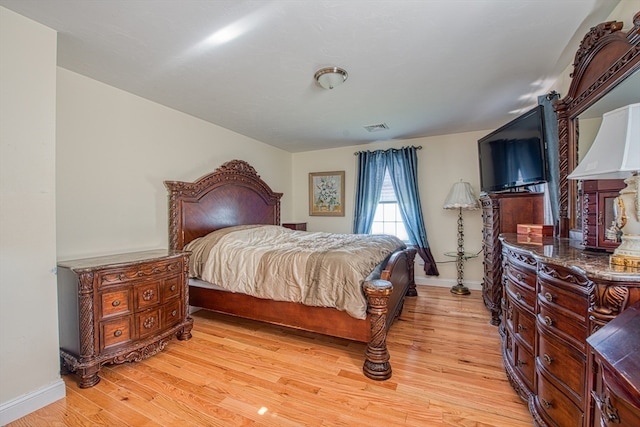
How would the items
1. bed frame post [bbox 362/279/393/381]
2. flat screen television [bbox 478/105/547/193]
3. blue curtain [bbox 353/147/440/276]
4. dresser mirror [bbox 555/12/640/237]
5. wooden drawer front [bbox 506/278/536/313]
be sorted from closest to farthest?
dresser mirror [bbox 555/12/640/237]
wooden drawer front [bbox 506/278/536/313]
bed frame post [bbox 362/279/393/381]
flat screen television [bbox 478/105/547/193]
blue curtain [bbox 353/147/440/276]

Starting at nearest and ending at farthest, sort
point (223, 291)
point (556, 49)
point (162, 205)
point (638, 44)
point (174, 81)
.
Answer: point (638, 44) < point (556, 49) < point (174, 81) < point (223, 291) < point (162, 205)

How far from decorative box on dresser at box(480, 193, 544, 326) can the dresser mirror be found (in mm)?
760

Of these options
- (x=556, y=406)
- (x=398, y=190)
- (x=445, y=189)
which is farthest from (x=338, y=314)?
(x=445, y=189)

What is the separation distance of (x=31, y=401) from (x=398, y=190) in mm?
4423

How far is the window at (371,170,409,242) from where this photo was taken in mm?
4684

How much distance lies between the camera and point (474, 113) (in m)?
3.32

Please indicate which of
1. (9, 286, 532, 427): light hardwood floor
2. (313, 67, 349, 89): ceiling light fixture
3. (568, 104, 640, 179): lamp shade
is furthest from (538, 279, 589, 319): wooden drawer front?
(313, 67, 349, 89): ceiling light fixture

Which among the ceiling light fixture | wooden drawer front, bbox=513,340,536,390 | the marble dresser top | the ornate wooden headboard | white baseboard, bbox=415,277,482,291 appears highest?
the ceiling light fixture

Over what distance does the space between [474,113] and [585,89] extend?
1576mm

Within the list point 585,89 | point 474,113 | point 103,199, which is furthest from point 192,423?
point 474,113

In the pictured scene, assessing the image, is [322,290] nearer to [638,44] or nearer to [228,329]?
[228,329]

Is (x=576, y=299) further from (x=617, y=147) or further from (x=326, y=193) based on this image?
(x=326, y=193)

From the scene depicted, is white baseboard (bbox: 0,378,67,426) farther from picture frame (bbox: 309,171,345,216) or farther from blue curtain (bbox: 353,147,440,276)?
picture frame (bbox: 309,171,345,216)

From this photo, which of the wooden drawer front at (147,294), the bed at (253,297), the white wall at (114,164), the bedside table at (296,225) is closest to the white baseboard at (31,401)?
the wooden drawer front at (147,294)
